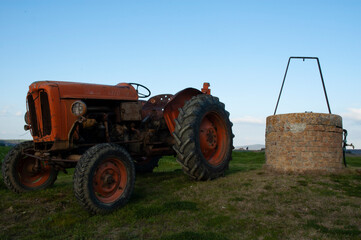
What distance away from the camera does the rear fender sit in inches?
249

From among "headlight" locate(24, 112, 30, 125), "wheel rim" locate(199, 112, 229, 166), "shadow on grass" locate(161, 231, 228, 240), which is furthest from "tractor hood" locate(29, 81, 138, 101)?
"shadow on grass" locate(161, 231, 228, 240)

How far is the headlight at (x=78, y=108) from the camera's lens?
4898mm

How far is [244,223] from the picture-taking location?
145 inches

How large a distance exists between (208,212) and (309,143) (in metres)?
3.51

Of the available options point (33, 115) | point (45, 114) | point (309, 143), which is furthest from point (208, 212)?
point (33, 115)

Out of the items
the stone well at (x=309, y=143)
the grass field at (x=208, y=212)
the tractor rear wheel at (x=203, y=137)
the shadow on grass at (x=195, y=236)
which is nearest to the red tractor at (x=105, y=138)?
the tractor rear wheel at (x=203, y=137)

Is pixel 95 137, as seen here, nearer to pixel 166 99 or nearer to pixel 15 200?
pixel 15 200

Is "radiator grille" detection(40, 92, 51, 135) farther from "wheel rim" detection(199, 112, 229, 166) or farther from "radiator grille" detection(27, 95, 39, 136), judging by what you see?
"wheel rim" detection(199, 112, 229, 166)

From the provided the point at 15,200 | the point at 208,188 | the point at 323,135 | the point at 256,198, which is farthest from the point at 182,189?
the point at 323,135

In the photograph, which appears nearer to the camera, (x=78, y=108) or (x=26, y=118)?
(x=78, y=108)

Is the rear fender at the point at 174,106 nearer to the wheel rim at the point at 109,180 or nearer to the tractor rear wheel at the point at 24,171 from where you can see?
the wheel rim at the point at 109,180

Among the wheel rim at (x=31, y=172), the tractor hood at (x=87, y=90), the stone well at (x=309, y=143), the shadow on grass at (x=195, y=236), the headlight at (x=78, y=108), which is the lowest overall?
the shadow on grass at (x=195, y=236)

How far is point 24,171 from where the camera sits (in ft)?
19.4

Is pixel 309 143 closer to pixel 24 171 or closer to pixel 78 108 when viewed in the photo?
pixel 78 108
